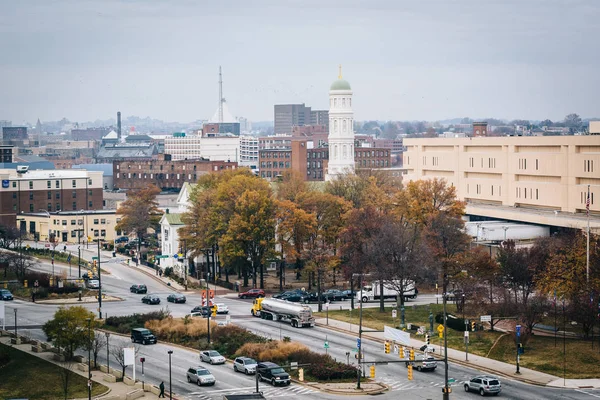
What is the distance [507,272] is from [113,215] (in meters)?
90.4

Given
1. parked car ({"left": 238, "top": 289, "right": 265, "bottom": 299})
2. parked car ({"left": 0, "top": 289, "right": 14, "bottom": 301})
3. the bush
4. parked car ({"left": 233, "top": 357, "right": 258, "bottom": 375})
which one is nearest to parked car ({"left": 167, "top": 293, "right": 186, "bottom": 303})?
parked car ({"left": 238, "top": 289, "right": 265, "bottom": 299})

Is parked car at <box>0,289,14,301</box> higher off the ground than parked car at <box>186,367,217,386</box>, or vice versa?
parked car at <box>186,367,217,386</box>

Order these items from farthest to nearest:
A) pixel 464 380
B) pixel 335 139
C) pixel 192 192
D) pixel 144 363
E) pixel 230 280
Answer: pixel 335 139 → pixel 192 192 → pixel 230 280 → pixel 144 363 → pixel 464 380

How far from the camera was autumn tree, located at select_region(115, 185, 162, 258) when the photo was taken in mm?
160688

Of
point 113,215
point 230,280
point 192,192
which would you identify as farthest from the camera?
point 113,215

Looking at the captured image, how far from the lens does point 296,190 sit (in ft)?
445

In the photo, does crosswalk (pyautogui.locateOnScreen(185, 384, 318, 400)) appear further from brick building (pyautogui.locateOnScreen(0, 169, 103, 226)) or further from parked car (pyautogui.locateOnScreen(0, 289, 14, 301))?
brick building (pyautogui.locateOnScreen(0, 169, 103, 226))

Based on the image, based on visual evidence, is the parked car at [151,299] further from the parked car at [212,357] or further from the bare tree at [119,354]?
the parked car at [212,357]

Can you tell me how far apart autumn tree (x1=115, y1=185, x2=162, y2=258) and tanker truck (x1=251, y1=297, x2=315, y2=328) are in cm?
5970

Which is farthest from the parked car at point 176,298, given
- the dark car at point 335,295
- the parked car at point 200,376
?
the parked car at point 200,376

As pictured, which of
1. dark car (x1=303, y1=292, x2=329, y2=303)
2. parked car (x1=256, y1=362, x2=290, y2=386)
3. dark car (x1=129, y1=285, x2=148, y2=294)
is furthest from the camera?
dark car (x1=129, y1=285, x2=148, y2=294)

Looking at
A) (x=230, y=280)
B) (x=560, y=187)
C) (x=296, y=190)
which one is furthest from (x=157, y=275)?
(x=560, y=187)

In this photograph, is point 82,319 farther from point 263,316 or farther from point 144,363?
point 263,316

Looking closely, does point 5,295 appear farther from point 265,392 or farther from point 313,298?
point 265,392
